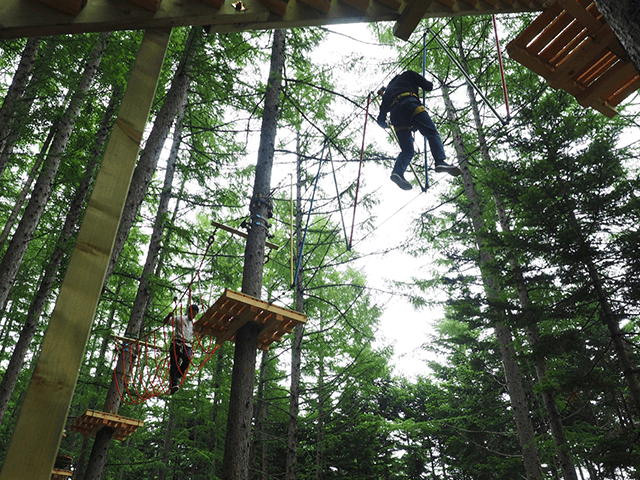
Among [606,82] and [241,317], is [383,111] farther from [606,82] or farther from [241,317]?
[241,317]

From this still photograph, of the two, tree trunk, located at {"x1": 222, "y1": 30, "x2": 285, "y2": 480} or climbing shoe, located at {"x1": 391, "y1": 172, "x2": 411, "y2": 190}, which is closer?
tree trunk, located at {"x1": 222, "y1": 30, "x2": 285, "y2": 480}

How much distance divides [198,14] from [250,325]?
3.80 metres

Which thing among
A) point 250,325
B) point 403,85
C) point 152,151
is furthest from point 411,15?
point 152,151

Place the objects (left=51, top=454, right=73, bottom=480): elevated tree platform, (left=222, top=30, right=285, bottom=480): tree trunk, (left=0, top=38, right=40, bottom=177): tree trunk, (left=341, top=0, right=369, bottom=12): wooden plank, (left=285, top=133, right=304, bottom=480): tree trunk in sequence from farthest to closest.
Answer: (left=285, top=133, right=304, bottom=480): tree trunk
(left=51, top=454, right=73, bottom=480): elevated tree platform
(left=0, top=38, right=40, bottom=177): tree trunk
(left=222, top=30, right=285, bottom=480): tree trunk
(left=341, top=0, right=369, bottom=12): wooden plank

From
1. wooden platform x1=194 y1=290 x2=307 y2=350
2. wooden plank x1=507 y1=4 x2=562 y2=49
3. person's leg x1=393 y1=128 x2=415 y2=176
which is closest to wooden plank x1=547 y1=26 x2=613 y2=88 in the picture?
wooden plank x1=507 y1=4 x2=562 y2=49

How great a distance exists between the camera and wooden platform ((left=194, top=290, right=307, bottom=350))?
15.1 feet

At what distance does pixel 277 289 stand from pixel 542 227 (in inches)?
358

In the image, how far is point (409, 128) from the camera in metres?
5.68

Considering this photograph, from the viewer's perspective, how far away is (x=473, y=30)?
10.6 m

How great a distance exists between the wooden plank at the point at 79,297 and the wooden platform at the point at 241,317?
9.05 ft

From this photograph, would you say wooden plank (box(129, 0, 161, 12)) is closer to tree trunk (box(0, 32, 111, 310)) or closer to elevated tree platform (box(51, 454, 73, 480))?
tree trunk (box(0, 32, 111, 310))

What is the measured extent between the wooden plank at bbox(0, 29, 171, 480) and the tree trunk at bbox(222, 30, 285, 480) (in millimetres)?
3596

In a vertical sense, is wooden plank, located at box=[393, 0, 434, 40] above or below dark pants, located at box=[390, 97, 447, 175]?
below

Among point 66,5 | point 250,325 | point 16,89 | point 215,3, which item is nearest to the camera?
point 66,5
